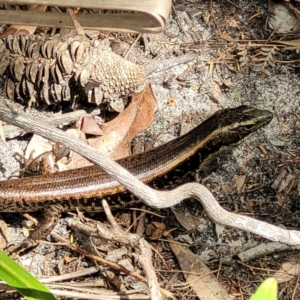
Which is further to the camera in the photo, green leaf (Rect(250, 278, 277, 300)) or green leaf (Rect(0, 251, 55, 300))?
green leaf (Rect(0, 251, 55, 300))

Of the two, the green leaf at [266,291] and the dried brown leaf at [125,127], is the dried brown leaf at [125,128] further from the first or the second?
the green leaf at [266,291]

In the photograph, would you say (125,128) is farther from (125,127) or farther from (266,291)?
(266,291)

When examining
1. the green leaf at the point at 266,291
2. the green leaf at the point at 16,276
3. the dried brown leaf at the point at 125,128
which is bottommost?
the dried brown leaf at the point at 125,128

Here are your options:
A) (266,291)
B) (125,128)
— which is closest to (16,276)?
(266,291)

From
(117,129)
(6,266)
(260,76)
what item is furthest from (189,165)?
(6,266)

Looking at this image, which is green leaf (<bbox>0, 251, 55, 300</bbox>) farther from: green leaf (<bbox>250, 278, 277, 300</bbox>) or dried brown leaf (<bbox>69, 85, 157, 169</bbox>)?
dried brown leaf (<bbox>69, 85, 157, 169</bbox>)

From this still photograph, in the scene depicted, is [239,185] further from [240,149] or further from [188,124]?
[188,124]

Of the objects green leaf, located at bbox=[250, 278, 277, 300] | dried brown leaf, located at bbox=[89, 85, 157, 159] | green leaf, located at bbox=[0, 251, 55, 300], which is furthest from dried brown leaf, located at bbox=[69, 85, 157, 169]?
green leaf, located at bbox=[250, 278, 277, 300]

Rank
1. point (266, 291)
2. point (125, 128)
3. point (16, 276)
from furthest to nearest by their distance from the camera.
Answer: point (125, 128), point (16, 276), point (266, 291)

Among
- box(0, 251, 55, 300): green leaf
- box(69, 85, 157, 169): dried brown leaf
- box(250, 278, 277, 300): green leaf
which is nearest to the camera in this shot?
box(250, 278, 277, 300): green leaf

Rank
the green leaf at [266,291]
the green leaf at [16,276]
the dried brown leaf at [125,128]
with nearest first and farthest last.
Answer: the green leaf at [266,291] → the green leaf at [16,276] → the dried brown leaf at [125,128]

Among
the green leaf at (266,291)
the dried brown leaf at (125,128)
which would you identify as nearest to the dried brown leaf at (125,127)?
the dried brown leaf at (125,128)
